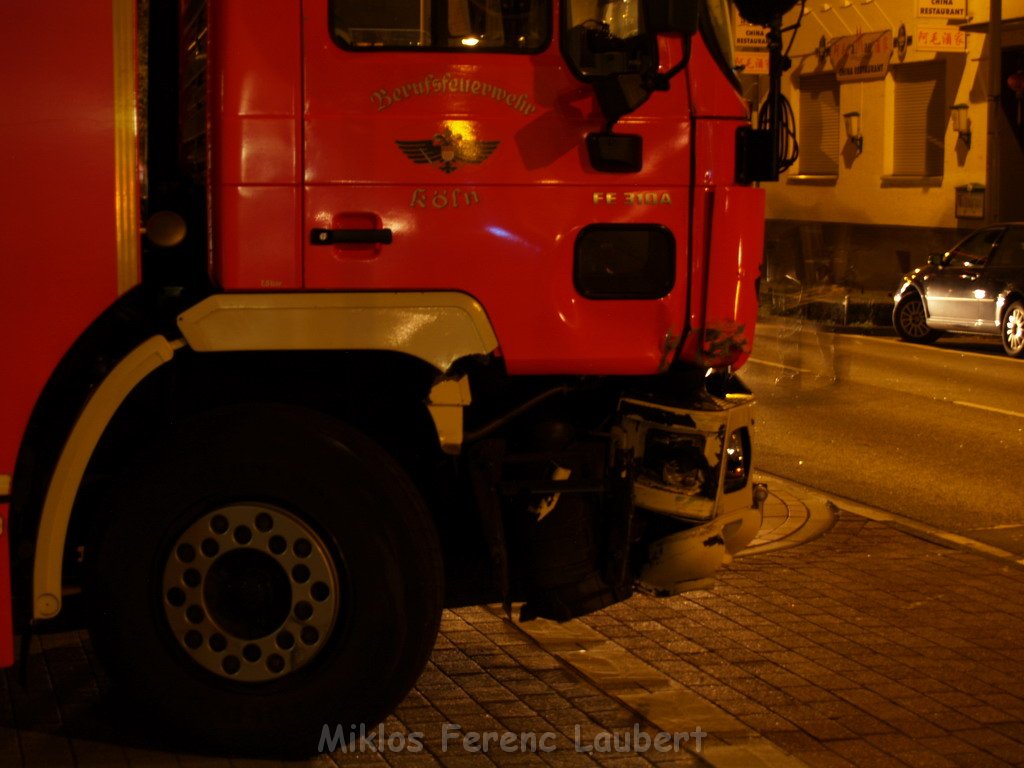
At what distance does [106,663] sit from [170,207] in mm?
1579

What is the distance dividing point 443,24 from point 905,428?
9.02 m

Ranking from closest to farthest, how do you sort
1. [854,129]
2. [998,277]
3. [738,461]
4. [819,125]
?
[738,461], [998,277], [854,129], [819,125]

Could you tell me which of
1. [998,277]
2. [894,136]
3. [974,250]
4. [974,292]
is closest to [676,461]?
[998,277]

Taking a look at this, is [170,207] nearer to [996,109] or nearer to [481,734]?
[481,734]

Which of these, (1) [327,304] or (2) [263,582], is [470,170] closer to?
(1) [327,304]

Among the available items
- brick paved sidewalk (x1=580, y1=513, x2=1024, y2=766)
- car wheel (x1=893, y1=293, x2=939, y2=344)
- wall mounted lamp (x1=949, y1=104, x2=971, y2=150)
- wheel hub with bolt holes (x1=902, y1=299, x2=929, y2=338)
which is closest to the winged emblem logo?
brick paved sidewalk (x1=580, y1=513, x2=1024, y2=766)

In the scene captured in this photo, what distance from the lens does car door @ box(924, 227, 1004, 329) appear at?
19.7m

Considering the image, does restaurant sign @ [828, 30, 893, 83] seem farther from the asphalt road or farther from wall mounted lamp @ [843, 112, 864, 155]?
the asphalt road

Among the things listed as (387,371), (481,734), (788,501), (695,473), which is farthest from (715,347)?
(788,501)

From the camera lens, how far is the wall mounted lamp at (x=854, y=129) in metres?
32.2

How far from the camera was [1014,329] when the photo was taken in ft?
61.8

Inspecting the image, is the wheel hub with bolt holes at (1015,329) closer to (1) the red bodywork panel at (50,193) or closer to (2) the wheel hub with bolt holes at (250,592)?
(2) the wheel hub with bolt holes at (250,592)

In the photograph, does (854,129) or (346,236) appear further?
(854,129)

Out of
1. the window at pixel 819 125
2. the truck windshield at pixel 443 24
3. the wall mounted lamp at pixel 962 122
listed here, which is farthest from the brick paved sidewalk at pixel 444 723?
the window at pixel 819 125
